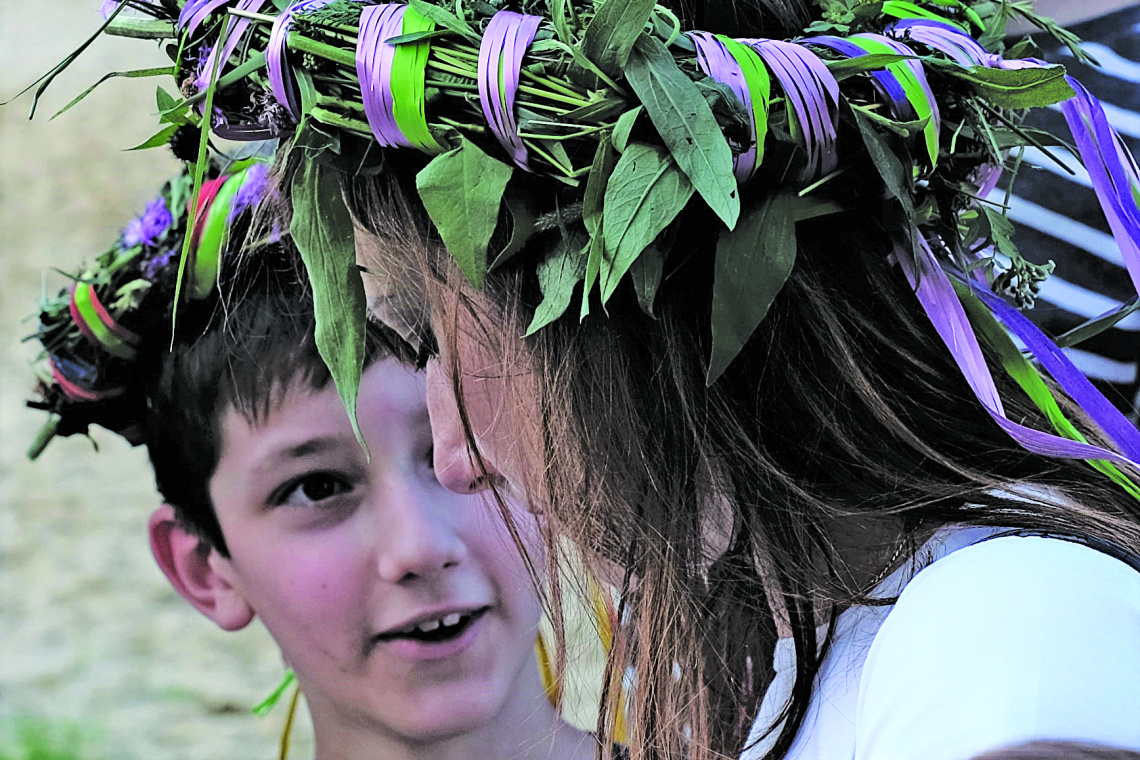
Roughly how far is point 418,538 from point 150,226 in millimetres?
364

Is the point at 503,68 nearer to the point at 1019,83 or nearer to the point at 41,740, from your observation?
the point at 1019,83

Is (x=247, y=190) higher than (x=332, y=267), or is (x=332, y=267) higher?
(x=247, y=190)

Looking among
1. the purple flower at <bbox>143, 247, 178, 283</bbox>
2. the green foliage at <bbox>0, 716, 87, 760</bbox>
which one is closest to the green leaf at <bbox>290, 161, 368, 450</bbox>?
the purple flower at <bbox>143, 247, 178, 283</bbox>

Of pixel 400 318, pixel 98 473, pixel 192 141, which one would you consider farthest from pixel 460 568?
pixel 98 473

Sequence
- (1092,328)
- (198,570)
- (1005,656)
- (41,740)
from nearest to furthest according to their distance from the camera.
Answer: (1005,656) → (1092,328) → (198,570) → (41,740)

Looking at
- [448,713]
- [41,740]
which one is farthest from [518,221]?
[41,740]

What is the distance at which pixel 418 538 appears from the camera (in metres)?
0.91

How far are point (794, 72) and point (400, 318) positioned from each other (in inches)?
12.3

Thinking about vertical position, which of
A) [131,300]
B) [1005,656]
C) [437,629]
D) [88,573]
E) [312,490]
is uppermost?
[88,573]

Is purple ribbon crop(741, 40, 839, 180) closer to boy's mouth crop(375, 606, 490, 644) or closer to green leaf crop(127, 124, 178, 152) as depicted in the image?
green leaf crop(127, 124, 178, 152)

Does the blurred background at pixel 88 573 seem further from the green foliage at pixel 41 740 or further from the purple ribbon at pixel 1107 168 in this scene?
the purple ribbon at pixel 1107 168

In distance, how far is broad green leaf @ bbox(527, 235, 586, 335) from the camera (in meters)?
0.53

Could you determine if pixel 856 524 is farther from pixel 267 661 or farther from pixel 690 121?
pixel 267 661

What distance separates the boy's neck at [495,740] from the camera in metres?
0.95
